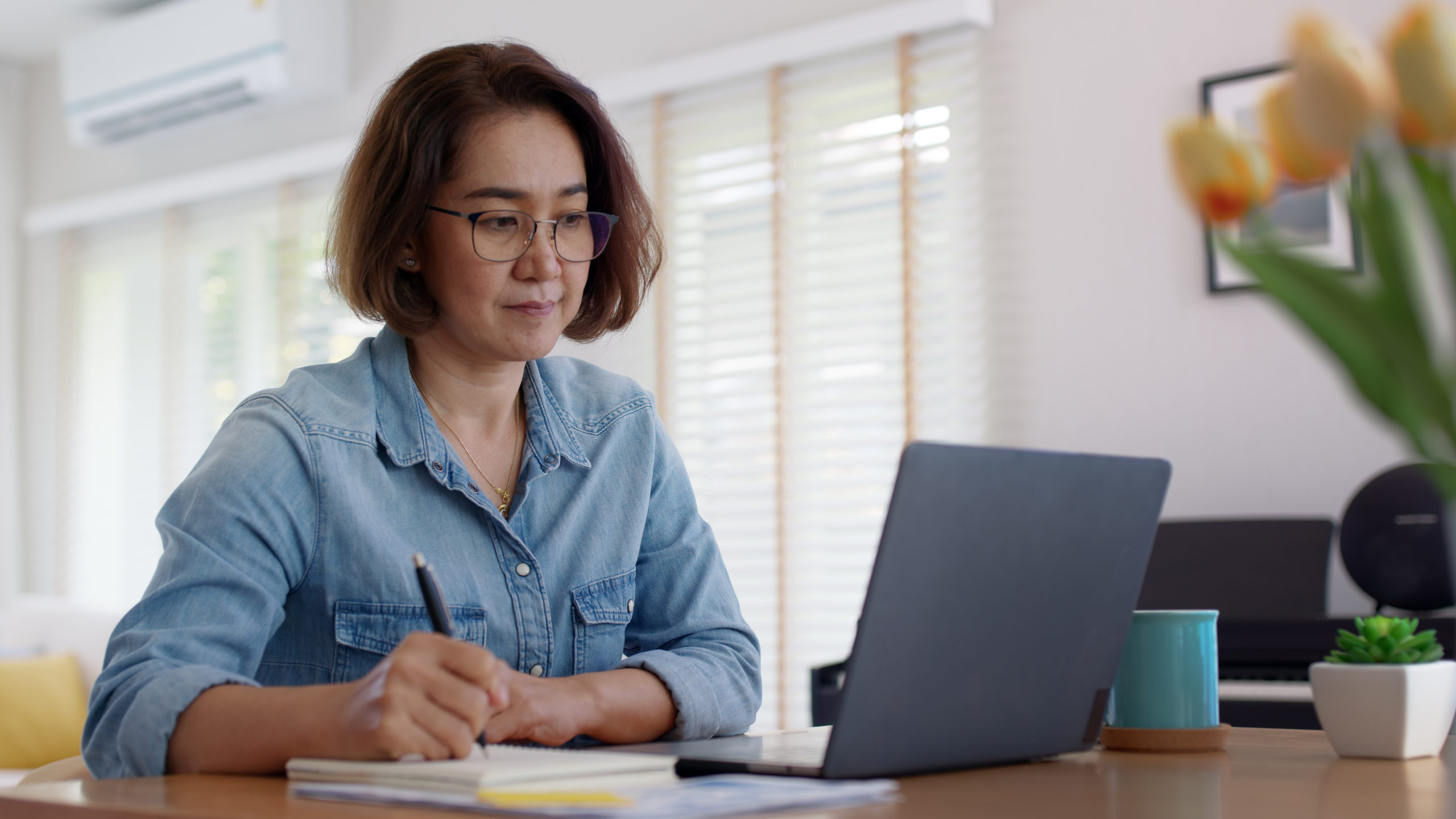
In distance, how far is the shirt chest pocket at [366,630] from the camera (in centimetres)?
125

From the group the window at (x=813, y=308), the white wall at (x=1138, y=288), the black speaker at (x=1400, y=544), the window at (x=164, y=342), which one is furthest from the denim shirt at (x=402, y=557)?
the window at (x=164, y=342)

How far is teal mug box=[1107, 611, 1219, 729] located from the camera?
105 centimetres

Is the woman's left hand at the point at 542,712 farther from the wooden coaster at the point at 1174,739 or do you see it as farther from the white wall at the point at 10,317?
the white wall at the point at 10,317

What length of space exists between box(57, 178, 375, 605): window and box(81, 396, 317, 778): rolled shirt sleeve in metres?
3.19

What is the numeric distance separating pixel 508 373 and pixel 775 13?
85.1 inches

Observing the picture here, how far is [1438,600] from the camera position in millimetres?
2215

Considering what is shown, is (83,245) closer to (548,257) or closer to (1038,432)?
(1038,432)

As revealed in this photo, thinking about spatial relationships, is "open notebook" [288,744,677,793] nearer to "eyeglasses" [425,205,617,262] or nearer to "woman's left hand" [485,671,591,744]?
"woman's left hand" [485,671,591,744]

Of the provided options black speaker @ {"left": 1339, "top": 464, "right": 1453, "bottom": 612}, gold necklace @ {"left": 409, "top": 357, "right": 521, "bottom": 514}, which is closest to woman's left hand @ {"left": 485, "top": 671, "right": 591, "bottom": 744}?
gold necklace @ {"left": 409, "top": 357, "right": 521, "bottom": 514}

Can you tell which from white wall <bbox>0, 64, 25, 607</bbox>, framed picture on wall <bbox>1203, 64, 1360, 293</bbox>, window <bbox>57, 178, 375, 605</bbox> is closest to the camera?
framed picture on wall <bbox>1203, 64, 1360, 293</bbox>

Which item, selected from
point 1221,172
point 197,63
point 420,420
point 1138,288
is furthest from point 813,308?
point 1221,172

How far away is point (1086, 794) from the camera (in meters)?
0.81

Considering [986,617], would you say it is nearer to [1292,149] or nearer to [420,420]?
[1292,149]

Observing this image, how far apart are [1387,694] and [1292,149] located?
68cm
